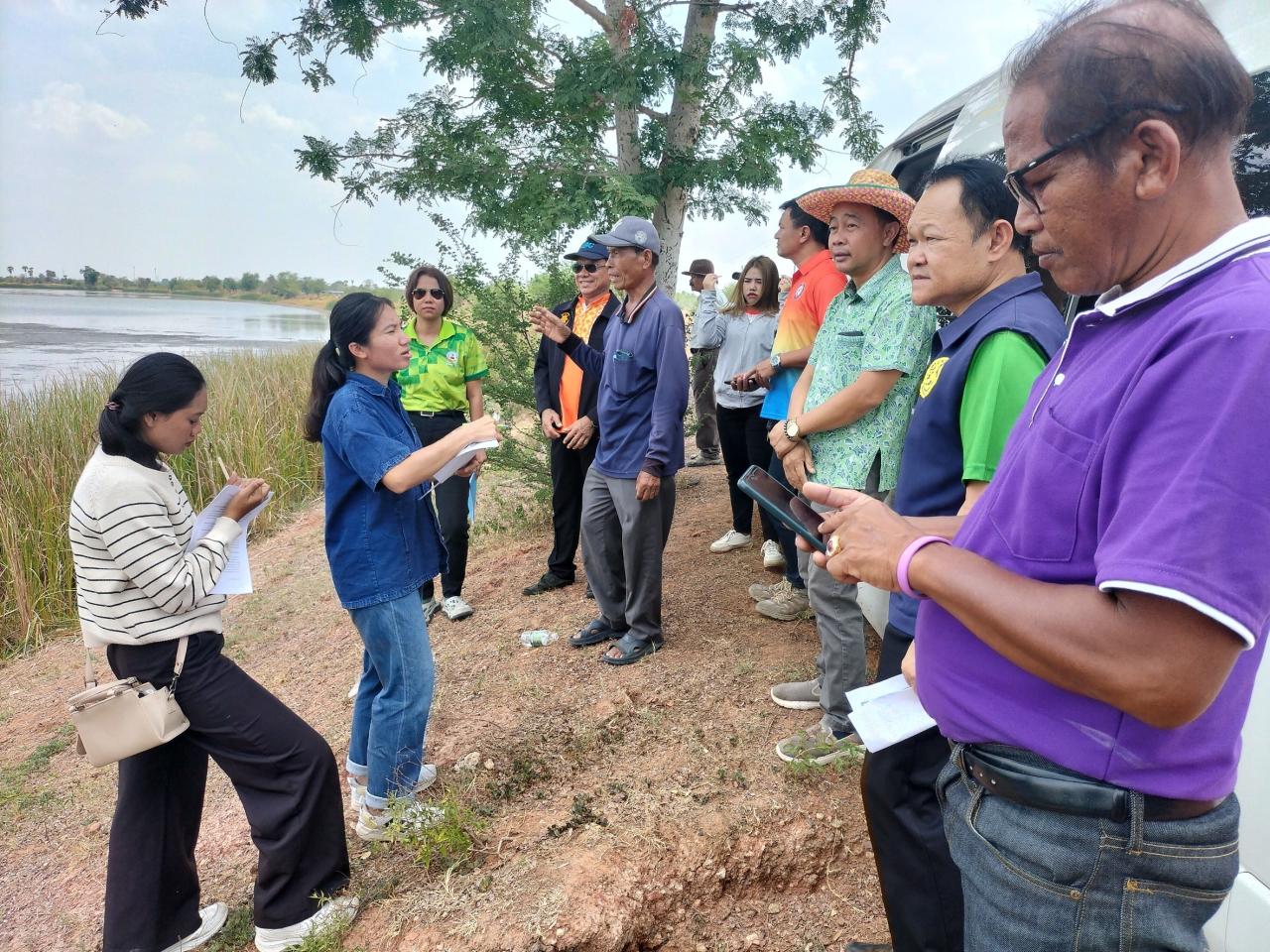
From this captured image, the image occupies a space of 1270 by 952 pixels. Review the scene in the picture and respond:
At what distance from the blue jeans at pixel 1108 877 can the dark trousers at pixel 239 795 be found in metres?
2.18

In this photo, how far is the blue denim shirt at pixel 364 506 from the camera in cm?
265

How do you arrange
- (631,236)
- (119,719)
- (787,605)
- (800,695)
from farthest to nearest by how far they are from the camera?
(787,605) → (631,236) → (800,695) → (119,719)

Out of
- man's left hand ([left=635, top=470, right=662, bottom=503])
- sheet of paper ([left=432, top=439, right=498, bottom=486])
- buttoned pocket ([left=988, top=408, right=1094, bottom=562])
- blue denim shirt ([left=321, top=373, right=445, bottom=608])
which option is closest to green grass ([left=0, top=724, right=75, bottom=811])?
blue denim shirt ([left=321, top=373, right=445, bottom=608])

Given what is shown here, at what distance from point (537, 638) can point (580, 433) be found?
1235 mm

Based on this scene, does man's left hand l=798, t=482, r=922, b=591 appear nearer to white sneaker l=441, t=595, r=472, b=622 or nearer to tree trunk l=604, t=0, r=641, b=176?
white sneaker l=441, t=595, r=472, b=622

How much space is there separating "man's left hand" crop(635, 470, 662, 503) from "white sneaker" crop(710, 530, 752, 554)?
5.41 feet

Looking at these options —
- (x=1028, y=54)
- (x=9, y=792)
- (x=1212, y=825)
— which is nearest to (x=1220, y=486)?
(x=1212, y=825)

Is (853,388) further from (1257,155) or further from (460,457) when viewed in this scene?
(460,457)

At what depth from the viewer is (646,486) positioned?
3912 millimetres

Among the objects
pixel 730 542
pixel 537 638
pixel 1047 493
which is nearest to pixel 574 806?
pixel 537 638

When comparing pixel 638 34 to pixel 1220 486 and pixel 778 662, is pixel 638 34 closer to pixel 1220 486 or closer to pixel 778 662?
pixel 778 662

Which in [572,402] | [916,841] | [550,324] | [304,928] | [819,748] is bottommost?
[304,928]

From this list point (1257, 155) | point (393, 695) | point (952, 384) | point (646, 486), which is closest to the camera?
point (1257, 155)

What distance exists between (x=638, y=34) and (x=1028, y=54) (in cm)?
535
